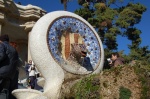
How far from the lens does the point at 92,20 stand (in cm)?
2456

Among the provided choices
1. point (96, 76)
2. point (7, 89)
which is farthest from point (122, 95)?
point (7, 89)

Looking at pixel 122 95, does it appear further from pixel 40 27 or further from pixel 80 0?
pixel 80 0

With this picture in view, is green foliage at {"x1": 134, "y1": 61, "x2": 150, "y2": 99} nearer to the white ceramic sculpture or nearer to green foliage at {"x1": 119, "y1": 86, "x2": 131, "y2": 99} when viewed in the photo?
green foliage at {"x1": 119, "y1": 86, "x2": 131, "y2": 99}

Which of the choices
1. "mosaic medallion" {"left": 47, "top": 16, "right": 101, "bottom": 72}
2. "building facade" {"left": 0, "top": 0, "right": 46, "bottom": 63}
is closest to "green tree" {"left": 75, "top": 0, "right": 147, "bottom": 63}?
"building facade" {"left": 0, "top": 0, "right": 46, "bottom": 63}

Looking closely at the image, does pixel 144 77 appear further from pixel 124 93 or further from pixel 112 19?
pixel 112 19

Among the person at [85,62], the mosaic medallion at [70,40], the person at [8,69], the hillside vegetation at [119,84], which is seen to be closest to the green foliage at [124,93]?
the hillside vegetation at [119,84]

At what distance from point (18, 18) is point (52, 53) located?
1758 cm

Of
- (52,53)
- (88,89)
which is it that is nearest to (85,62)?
(52,53)

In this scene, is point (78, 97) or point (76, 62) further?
point (76, 62)

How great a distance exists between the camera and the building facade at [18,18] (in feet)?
73.8

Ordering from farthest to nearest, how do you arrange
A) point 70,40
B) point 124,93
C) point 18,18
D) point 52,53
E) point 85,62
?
point 18,18, point 85,62, point 70,40, point 52,53, point 124,93

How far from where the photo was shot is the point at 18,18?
2386 centimetres

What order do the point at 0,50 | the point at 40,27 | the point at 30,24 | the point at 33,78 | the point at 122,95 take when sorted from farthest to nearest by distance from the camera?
1. the point at 30,24
2. the point at 33,78
3. the point at 40,27
4. the point at 0,50
5. the point at 122,95

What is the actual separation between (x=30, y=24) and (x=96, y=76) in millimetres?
18870
